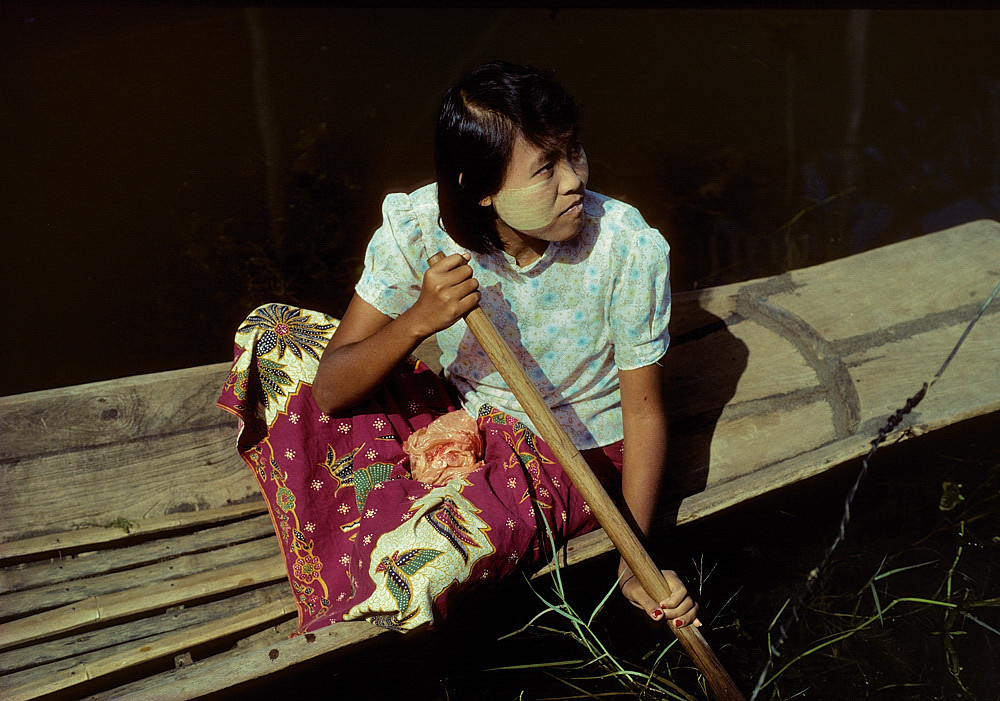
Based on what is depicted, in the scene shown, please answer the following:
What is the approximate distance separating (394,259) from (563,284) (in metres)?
0.35

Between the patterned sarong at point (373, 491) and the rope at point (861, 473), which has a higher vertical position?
the patterned sarong at point (373, 491)

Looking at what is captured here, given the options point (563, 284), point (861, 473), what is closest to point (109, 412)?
point (563, 284)

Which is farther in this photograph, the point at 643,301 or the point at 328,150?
the point at 328,150

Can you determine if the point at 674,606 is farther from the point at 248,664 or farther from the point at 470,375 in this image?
the point at 248,664

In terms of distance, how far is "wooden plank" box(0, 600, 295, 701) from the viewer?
63.0 inches

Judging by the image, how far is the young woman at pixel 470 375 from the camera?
1.46 m

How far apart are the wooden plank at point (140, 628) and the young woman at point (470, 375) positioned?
0.78 feet

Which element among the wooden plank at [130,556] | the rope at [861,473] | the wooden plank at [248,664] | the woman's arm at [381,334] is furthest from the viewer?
the rope at [861,473]

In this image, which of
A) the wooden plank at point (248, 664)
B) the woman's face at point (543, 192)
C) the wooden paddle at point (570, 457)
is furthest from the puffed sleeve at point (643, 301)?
the wooden plank at point (248, 664)

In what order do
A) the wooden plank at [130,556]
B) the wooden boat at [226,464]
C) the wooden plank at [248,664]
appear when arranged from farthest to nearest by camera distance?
1. the wooden plank at [130,556]
2. the wooden boat at [226,464]
3. the wooden plank at [248,664]

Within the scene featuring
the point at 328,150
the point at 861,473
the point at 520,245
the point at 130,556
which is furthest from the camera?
the point at 328,150

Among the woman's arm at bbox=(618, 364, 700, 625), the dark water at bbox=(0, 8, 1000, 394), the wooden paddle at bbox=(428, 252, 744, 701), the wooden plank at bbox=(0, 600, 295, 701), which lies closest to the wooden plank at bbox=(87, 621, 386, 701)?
the wooden plank at bbox=(0, 600, 295, 701)

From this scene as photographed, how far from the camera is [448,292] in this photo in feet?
A: 4.82

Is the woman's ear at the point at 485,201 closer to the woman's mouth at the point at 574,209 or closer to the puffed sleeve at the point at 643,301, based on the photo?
the woman's mouth at the point at 574,209
